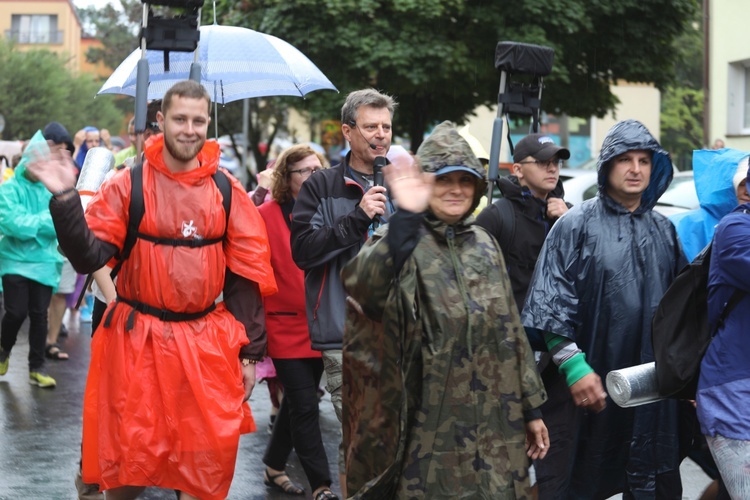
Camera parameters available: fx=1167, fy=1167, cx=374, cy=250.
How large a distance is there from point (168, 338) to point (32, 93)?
4808 centimetres

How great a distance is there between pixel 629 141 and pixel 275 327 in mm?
2403

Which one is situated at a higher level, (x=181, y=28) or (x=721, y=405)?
(x=181, y=28)

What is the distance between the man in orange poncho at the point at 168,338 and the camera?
193 inches

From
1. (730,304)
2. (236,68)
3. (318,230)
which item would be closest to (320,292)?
(318,230)

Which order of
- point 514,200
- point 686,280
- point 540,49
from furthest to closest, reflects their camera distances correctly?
point 540,49, point 514,200, point 686,280

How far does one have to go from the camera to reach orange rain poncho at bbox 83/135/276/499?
490 cm

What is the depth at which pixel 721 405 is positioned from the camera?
4098 mm

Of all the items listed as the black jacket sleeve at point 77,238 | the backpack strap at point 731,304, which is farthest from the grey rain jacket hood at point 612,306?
the black jacket sleeve at point 77,238

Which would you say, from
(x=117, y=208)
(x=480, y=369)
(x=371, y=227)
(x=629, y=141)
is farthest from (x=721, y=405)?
(x=117, y=208)

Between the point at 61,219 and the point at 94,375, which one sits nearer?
the point at 61,219

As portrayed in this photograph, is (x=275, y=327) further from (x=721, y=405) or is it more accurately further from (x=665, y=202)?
(x=665, y=202)

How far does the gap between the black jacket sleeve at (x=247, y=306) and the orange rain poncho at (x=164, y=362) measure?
0.76 feet

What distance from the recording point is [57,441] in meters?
7.84

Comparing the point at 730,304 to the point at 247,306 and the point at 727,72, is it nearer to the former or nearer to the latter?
the point at 247,306
